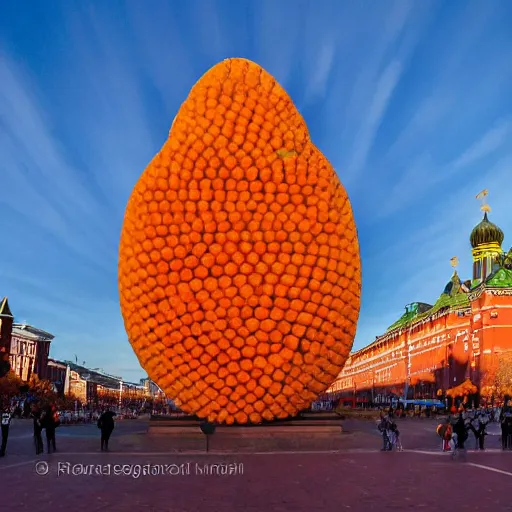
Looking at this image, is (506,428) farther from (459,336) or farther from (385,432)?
(459,336)

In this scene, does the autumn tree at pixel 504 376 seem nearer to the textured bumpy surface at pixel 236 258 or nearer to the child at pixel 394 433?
the child at pixel 394 433

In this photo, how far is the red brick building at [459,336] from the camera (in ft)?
174

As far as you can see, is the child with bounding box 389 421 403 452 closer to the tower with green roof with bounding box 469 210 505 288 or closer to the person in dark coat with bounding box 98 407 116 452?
the person in dark coat with bounding box 98 407 116 452

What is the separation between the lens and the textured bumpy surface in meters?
11.8

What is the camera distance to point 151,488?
8.59 metres

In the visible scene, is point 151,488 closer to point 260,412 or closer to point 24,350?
point 260,412

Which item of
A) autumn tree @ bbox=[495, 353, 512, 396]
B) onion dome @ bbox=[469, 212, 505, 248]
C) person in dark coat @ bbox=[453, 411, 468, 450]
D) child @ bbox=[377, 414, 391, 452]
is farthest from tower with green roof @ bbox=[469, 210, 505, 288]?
child @ bbox=[377, 414, 391, 452]

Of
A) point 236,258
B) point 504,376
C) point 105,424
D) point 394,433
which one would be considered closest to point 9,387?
point 504,376

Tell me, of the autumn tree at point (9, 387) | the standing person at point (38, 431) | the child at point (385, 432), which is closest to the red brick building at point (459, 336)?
the autumn tree at point (9, 387)

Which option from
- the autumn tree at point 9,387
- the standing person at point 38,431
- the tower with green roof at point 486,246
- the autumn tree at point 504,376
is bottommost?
the standing person at point 38,431

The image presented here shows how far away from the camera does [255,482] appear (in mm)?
9312

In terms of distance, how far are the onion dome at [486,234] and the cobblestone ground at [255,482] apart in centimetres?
5274

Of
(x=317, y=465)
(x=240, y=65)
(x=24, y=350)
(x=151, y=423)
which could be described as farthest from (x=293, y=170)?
(x=24, y=350)

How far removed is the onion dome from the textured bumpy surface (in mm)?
55576
